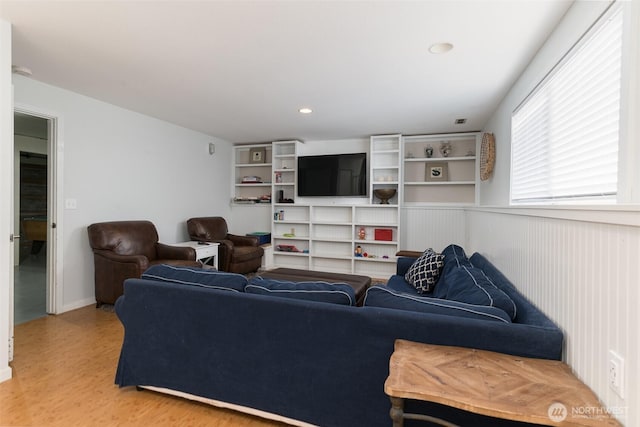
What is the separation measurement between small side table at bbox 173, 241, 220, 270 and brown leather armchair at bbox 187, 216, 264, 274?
0.17m

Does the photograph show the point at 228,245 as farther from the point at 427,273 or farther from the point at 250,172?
the point at 427,273

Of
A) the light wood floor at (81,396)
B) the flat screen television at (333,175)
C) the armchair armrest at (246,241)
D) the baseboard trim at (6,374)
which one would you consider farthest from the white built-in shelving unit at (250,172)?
the baseboard trim at (6,374)

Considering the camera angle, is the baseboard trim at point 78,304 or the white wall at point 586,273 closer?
the white wall at point 586,273

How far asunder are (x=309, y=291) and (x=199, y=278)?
2.28ft

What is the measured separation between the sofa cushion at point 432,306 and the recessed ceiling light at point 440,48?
1822 mm

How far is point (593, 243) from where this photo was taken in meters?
1.08

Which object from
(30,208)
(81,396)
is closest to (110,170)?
(81,396)

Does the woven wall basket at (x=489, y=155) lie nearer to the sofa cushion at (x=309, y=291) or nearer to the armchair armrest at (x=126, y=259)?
the sofa cushion at (x=309, y=291)

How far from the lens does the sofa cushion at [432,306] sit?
4.43 ft

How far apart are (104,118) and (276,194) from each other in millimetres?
2936

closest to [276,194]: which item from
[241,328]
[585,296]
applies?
[241,328]

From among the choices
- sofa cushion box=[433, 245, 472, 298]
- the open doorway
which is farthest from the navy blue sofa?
the open doorway

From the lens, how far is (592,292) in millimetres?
1079

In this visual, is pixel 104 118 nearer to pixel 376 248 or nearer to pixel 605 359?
pixel 376 248
